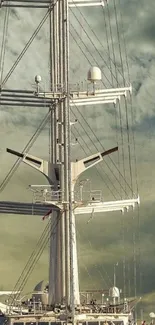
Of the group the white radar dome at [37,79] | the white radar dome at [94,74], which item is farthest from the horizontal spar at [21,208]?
the white radar dome at [94,74]

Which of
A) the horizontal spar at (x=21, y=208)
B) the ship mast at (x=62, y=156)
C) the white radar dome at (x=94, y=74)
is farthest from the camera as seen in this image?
the white radar dome at (x=94, y=74)

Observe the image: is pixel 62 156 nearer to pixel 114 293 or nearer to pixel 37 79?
pixel 37 79

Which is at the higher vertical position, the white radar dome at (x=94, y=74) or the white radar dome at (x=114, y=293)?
the white radar dome at (x=94, y=74)

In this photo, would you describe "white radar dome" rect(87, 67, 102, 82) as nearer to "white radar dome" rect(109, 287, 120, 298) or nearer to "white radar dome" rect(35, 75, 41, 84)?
"white radar dome" rect(35, 75, 41, 84)

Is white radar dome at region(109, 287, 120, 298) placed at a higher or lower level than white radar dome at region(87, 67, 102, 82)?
lower

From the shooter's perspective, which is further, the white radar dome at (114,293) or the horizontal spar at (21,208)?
the horizontal spar at (21,208)

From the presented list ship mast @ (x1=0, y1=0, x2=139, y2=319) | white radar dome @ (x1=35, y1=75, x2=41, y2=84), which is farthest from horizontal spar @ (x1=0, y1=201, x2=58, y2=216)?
white radar dome @ (x1=35, y1=75, x2=41, y2=84)

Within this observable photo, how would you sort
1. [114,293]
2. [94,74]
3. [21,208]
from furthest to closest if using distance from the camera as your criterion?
1. [94,74]
2. [21,208]
3. [114,293]

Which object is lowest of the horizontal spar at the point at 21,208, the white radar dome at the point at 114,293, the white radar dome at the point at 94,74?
the white radar dome at the point at 114,293

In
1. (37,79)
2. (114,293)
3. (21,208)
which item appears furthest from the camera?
(21,208)

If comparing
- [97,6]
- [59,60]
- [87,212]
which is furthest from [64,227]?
[97,6]

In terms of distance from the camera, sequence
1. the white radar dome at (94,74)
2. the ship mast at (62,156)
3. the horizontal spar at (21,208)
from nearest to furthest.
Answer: the ship mast at (62,156)
the horizontal spar at (21,208)
the white radar dome at (94,74)

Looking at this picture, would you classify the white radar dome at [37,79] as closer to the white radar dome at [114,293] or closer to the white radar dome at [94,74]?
the white radar dome at [94,74]

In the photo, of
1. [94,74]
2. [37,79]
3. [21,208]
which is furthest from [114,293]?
[37,79]
